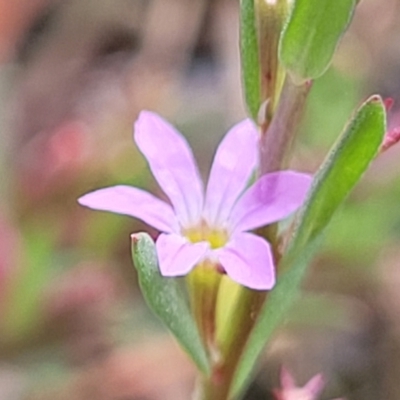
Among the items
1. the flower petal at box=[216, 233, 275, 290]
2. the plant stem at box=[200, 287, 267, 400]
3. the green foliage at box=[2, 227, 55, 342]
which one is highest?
the flower petal at box=[216, 233, 275, 290]


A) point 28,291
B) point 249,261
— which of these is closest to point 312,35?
point 249,261

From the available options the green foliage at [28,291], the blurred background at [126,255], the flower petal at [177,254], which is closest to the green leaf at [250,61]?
the flower petal at [177,254]

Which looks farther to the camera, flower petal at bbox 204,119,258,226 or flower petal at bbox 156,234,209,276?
flower petal at bbox 204,119,258,226

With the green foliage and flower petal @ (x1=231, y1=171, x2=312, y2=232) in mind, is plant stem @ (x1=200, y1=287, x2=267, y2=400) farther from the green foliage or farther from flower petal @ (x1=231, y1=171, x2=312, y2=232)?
the green foliage

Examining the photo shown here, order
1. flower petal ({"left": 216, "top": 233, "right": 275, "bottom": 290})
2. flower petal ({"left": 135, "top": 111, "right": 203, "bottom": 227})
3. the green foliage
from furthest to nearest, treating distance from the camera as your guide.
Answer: the green foliage < flower petal ({"left": 135, "top": 111, "right": 203, "bottom": 227}) < flower petal ({"left": 216, "top": 233, "right": 275, "bottom": 290})

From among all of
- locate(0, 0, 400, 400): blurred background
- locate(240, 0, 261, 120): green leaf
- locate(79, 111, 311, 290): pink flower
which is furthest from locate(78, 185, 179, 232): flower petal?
locate(0, 0, 400, 400): blurred background

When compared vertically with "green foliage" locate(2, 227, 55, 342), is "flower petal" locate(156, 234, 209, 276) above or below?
above

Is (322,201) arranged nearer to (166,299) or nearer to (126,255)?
(166,299)

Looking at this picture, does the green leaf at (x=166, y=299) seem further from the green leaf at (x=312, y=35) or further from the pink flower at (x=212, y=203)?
the green leaf at (x=312, y=35)
